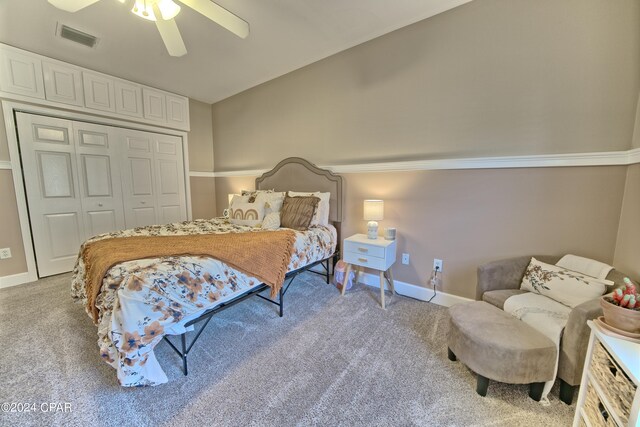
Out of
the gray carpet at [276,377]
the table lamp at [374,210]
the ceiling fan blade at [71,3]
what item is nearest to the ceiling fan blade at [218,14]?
the ceiling fan blade at [71,3]

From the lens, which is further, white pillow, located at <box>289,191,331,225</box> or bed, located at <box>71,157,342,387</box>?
white pillow, located at <box>289,191,331,225</box>

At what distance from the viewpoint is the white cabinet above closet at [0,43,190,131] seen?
8.65 ft

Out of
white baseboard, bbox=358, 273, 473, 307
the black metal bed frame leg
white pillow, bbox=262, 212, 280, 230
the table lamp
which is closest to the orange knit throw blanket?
white pillow, bbox=262, 212, 280, 230

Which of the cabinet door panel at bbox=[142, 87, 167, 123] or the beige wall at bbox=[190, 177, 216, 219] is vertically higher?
the cabinet door panel at bbox=[142, 87, 167, 123]

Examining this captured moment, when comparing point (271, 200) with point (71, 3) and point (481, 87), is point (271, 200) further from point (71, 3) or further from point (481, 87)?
point (481, 87)

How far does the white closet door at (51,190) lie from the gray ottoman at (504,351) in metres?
4.42

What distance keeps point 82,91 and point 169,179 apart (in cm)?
146

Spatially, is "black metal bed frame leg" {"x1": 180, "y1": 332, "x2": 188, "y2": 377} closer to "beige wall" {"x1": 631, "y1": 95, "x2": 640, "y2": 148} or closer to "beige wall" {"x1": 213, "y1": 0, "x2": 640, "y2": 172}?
"beige wall" {"x1": 213, "y1": 0, "x2": 640, "y2": 172}

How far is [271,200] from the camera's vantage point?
2.99 metres

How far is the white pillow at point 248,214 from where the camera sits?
2849mm

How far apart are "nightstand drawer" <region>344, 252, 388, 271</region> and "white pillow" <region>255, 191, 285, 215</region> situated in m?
1.02

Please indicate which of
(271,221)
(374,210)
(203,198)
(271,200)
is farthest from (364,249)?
(203,198)

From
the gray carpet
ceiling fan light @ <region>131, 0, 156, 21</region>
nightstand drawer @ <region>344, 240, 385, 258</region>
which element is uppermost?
ceiling fan light @ <region>131, 0, 156, 21</region>

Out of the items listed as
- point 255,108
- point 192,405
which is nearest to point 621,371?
point 192,405
